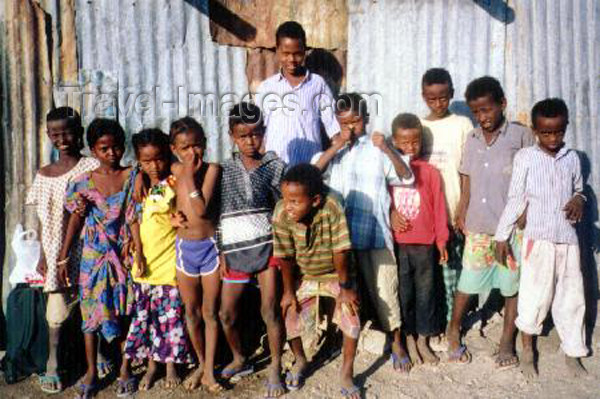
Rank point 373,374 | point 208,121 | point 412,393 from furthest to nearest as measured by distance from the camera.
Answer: point 208,121
point 373,374
point 412,393

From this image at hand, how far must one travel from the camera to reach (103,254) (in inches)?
149

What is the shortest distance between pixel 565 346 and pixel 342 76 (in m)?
2.73

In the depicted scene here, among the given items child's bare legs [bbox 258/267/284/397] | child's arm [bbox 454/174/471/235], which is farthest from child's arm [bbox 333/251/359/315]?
child's arm [bbox 454/174/471/235]

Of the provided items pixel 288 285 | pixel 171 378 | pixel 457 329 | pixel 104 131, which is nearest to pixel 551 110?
pixel 457 329

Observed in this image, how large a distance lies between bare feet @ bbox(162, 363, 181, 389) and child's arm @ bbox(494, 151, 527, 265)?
2.49m

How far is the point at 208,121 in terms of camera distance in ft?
14.9

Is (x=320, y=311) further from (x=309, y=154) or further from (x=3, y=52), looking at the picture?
(x=3, y=52)

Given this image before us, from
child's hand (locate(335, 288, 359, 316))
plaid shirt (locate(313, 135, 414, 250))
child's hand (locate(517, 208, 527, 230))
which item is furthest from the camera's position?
child's hand (locate(517, 208, 527, 230))

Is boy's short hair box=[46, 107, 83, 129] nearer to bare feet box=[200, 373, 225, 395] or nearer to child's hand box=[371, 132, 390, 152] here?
bare feet box=[200, 373, 225, 395]

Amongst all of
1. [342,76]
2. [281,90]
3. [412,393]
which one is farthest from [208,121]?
[412,393]

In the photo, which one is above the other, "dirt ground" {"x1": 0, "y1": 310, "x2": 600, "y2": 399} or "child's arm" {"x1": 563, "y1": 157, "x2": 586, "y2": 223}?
"child's arm" {"x1": 563, "y1": 157, "x2": 586, "y2": 223}

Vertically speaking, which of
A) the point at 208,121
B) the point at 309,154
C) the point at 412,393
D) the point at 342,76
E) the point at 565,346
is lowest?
the point at 412,393

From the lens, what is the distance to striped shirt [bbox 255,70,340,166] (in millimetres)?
4117

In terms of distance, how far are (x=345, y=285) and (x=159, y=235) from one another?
1.33m
